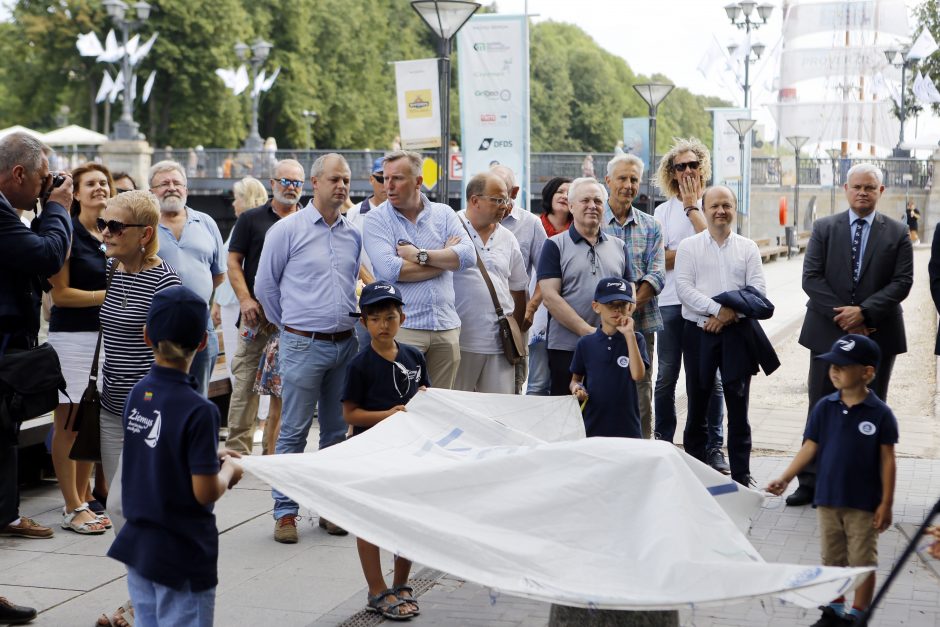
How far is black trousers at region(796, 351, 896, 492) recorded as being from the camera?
26.1 feet

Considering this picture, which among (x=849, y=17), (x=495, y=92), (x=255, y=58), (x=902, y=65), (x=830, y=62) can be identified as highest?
(x=849, y=17)

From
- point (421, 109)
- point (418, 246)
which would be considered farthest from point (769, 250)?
point (418, 246)

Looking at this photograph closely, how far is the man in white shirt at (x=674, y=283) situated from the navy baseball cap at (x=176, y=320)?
16.7 ft

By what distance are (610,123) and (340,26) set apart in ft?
132

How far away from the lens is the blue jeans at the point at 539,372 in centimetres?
848

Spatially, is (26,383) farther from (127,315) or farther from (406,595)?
(406,595)

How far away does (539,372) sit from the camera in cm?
854

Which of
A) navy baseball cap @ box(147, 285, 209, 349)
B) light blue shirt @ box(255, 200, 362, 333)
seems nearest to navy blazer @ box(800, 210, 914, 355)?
light blue shirt @ box(255, 200, 362, 333)

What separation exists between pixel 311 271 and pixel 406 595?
2185mm

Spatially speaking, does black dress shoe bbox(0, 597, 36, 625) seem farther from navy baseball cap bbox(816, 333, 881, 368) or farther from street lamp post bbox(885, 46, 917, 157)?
street lamp post bbox(885, 46, 917, 157)

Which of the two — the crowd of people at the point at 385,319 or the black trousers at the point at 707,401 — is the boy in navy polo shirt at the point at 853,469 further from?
the black trousers at the point at 707,401

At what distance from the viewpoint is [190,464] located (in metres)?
3.98

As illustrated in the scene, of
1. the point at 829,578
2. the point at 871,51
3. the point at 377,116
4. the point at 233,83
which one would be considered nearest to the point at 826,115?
the point at 871,51

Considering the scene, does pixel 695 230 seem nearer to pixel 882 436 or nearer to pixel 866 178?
pixel 866 178
